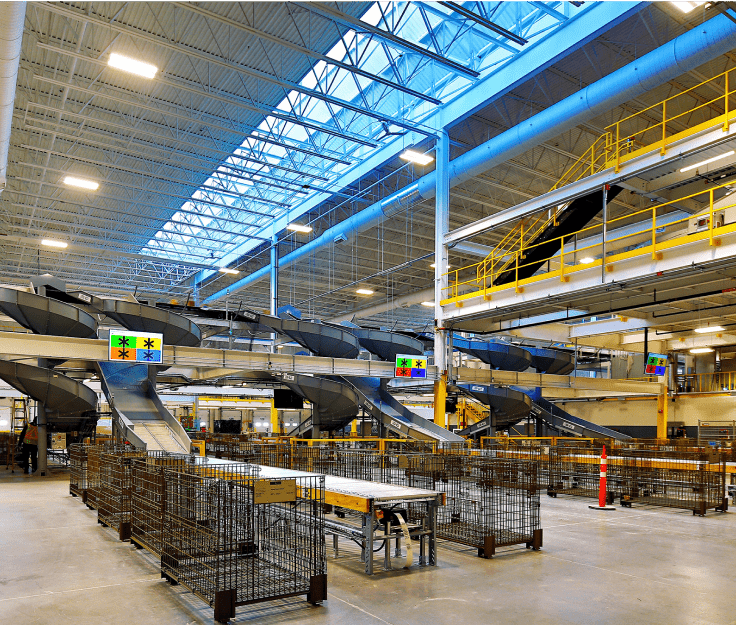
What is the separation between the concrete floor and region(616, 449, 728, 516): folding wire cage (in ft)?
11.3

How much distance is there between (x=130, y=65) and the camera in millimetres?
14211

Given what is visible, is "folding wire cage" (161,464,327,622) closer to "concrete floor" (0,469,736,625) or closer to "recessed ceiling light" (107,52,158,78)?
"concrete floor" (0,469,736,625)

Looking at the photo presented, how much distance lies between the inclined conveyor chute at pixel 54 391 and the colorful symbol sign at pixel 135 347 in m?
2.71

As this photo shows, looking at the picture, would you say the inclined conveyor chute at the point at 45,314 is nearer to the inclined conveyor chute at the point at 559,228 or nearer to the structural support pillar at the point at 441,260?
the structural support pillar at the point at 441,260

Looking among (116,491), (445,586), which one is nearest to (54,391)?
(116,491)

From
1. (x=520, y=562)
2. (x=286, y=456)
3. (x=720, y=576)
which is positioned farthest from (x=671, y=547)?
(x=286, y=456)

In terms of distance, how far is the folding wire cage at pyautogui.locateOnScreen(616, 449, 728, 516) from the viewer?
13180 millimetres

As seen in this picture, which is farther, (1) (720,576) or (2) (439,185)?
(2) (439,185)

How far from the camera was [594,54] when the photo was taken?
18.3 metres

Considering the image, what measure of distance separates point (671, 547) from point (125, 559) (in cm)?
784

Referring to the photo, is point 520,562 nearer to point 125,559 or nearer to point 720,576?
point 720,576

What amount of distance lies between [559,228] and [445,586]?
616 inches

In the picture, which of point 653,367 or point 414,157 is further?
point 653,367

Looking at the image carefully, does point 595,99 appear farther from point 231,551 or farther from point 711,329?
point 231,551
